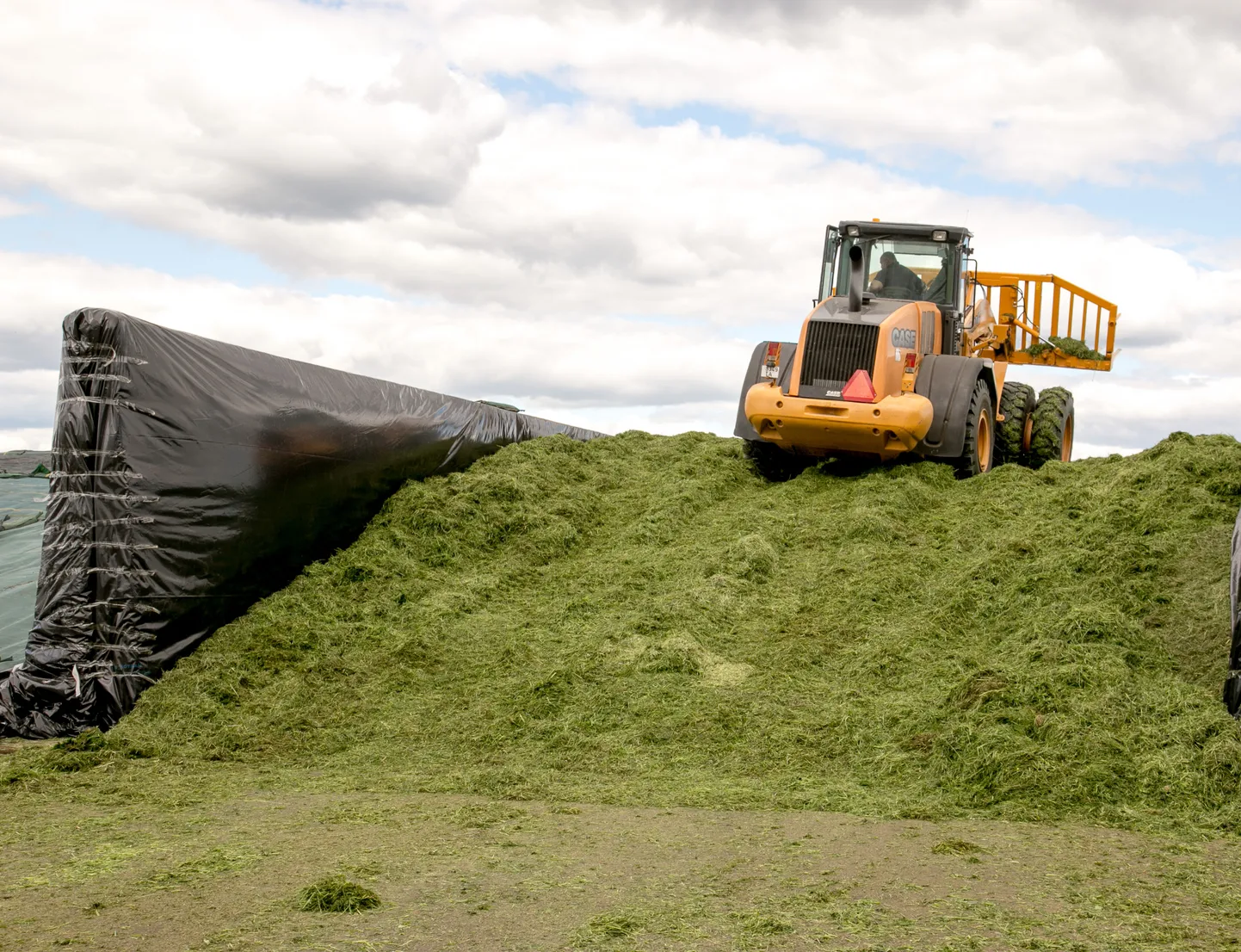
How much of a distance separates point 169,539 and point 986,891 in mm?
5848

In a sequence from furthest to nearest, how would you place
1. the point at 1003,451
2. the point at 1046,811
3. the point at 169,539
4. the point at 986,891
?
the point at 1003,451
the point at 169,539
the point at 1046,811
the point at 986,891

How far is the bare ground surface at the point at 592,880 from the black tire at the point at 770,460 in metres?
6.80

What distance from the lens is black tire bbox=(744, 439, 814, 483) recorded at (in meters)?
12.1

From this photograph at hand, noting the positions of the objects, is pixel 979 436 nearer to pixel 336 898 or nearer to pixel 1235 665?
pixel 1235 665

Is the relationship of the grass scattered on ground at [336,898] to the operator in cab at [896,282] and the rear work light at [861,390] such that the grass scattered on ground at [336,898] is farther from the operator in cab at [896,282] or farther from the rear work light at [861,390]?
the operator in cab at [896,282]

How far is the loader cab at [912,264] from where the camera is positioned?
12.1 metres

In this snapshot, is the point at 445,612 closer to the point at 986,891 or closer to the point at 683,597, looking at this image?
the point at 683,597

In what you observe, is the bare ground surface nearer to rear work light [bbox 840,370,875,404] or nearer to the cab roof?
rear work light [bbox 840,370,875,404]

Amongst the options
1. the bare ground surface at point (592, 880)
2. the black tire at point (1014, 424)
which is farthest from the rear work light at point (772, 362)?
the bare ground surface at point (592, 880)

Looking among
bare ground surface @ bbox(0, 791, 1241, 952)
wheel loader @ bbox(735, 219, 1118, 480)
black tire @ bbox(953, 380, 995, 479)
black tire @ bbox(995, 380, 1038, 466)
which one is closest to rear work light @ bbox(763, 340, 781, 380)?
wheel loader @ bbox(735, 219, 1118, 480)

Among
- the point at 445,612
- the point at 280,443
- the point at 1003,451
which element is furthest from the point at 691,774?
the point at 1003,451

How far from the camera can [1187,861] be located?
481 centimetres

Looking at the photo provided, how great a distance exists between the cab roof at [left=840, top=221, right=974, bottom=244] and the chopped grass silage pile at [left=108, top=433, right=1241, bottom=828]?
2.59 m

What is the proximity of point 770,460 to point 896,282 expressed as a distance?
2.26 m
